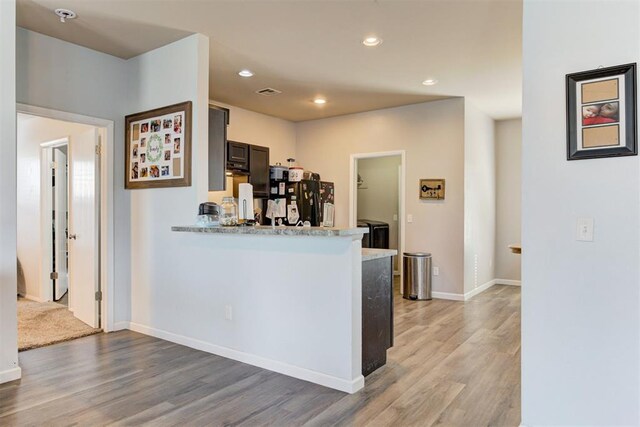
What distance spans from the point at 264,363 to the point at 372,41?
2845 mm

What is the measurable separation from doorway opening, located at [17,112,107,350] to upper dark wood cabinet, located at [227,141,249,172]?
5.15ft

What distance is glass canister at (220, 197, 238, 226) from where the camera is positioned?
3.48 metres

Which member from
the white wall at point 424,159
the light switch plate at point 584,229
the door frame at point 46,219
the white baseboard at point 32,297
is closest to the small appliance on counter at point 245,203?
the light switch plate at point 584,229

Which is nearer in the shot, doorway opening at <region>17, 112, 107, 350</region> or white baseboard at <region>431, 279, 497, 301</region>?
doorway opening at <region>17, 112, 107, 350</region>

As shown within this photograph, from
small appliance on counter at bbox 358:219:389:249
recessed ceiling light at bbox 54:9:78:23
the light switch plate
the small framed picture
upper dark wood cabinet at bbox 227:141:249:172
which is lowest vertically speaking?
small appliance on counter at bbox 358:219:389:249

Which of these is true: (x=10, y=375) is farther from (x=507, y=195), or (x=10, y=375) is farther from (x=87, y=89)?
(x=507, y=195)

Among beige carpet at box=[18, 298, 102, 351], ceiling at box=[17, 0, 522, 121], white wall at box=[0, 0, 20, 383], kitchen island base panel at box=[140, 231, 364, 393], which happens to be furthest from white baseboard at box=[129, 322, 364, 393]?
ceiling at box=[17, 0, 522, 121]

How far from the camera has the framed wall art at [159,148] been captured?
367 cm

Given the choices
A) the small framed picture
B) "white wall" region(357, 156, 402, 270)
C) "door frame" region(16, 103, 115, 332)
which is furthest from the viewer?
"white wall" region(357, 156, 402, 270)

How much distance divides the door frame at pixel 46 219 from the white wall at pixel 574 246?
551 centimetres

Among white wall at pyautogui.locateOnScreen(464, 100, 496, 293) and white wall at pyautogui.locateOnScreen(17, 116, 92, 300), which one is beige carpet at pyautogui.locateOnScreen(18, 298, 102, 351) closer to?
white wall at pyautogui.locateOnScreen(17, 116, 92, 300)

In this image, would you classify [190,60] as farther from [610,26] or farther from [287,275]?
[610,26]

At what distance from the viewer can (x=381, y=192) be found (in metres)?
8.10

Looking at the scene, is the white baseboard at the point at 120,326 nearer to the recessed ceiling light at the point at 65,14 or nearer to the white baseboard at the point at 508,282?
the recessed ceiling light at the point at 65,14
